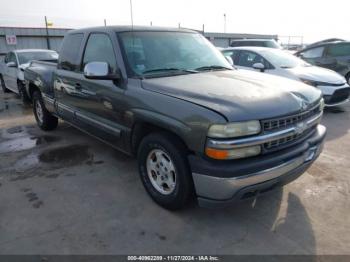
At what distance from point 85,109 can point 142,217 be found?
6.35 ft

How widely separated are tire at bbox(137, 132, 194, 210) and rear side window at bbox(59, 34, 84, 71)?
2.04 metres

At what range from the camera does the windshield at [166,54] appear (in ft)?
12.0

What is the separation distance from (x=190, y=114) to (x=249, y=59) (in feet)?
19.1

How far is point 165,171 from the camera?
3.26 m

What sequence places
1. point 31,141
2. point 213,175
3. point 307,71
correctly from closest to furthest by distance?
point 213,175, point 31,141, point 307,71

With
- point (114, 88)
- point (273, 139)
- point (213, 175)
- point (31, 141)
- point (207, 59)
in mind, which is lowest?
point (31, 141)

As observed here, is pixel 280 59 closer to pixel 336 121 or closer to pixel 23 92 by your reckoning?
pixel 336 121

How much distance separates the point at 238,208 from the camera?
11.1ft

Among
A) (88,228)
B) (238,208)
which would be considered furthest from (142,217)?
(238,208)

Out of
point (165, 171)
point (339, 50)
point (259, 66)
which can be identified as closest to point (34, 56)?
point (259, 66)

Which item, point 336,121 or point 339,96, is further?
point 339,96

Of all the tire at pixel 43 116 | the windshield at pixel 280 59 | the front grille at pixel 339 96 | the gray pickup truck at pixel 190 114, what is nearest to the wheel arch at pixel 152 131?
the gray pickup truck at pixel 190 114

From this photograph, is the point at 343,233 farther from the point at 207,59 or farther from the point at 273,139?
the point at 207,59

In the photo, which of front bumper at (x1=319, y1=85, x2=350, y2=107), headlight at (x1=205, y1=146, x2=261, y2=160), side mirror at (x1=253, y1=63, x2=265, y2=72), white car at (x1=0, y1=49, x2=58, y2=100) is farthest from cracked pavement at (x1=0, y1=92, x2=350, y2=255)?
white car at (x1=0, y1=49, x2=58, y2=100)
